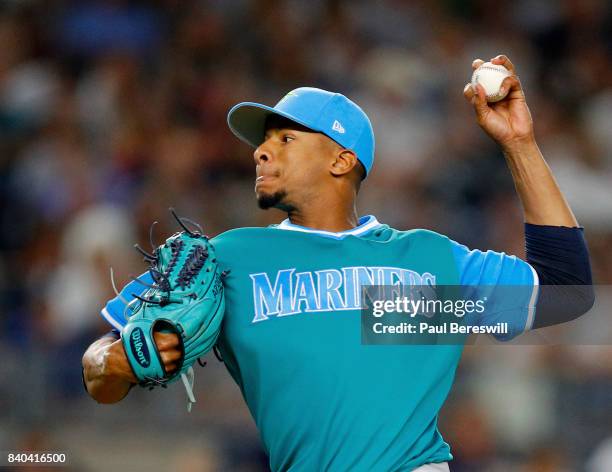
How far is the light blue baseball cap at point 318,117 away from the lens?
329 centimetres

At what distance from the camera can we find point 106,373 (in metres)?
2.83

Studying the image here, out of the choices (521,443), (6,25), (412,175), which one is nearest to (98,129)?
(6,25)

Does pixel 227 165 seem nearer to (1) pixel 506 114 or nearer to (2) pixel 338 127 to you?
(2) pixel 338 127

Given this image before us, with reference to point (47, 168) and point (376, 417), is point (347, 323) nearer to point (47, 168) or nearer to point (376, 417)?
point (376, 417)

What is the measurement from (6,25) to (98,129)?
1.40 metres

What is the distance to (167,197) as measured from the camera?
6.90m

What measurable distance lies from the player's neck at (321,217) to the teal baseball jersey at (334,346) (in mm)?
57

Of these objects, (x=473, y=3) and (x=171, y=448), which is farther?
(x=473, y=3)

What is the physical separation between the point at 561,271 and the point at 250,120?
111 centimetres

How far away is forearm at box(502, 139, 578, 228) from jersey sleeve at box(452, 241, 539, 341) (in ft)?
0.53

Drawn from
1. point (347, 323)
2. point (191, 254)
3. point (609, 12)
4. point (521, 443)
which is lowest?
point (521, 443)
